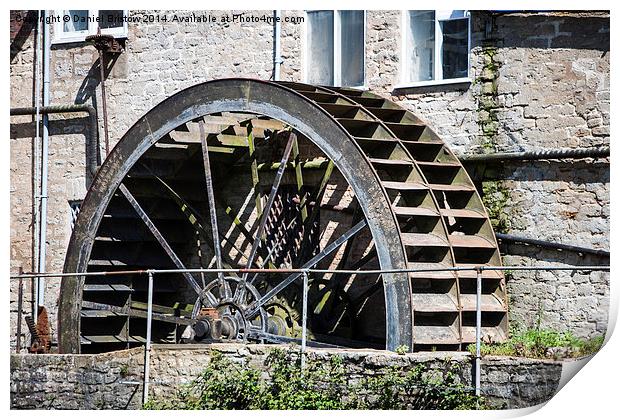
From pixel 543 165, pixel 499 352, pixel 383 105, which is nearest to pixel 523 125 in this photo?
pixel 543 165

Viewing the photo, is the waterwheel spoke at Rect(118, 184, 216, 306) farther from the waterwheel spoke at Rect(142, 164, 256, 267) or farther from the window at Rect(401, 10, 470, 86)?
the window at Rect(401, 10, 470, 86)

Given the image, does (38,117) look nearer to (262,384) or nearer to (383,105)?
(383,105)

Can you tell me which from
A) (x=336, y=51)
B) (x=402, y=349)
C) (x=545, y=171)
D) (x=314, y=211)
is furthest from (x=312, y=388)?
(x=336, y=51)

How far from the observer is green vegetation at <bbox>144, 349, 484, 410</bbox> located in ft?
36.3

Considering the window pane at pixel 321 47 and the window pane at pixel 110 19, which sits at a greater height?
the window pane at pixel 110 19

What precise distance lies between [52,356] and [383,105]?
4.30 m

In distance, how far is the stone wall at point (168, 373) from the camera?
10.7m

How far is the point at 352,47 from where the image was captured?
48.8ft

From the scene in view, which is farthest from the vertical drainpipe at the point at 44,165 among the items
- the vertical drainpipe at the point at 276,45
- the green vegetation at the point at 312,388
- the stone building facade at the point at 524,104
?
the green vegetation at the point at 312,388

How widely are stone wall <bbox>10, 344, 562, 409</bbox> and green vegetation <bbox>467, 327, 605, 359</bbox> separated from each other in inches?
14.2

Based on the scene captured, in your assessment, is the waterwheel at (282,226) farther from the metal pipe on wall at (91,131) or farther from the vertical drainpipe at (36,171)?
the vertical drainpipe at (36,171)

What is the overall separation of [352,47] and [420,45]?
87 centimetres

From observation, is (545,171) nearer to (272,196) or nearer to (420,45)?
(420,45)

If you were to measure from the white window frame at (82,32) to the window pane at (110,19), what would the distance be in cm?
5
